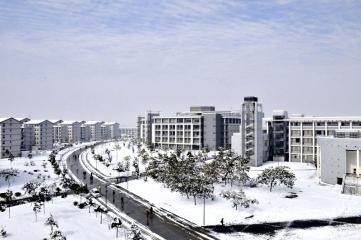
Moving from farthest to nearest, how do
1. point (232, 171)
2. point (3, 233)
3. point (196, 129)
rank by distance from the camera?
point (196, 129) → point (232, 171) → point (3, 233)

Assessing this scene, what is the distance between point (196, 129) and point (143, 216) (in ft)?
310

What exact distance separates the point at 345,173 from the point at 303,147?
1466 inches

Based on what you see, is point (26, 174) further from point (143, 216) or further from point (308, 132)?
point (308, 132)

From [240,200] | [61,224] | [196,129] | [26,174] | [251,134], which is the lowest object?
[61,224]

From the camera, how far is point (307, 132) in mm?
117000

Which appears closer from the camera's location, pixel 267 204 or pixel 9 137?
pixel 267 204

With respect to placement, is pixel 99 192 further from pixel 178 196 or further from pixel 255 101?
pixel 255 101

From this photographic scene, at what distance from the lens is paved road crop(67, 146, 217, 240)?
4941cm

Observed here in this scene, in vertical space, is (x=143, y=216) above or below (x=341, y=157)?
below

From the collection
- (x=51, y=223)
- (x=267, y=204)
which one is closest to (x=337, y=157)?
(x=267, y=204)

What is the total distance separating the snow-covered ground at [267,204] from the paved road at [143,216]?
2908 millimetres

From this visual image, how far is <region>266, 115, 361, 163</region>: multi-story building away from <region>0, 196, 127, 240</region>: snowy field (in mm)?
76608

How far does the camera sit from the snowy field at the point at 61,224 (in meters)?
47.0

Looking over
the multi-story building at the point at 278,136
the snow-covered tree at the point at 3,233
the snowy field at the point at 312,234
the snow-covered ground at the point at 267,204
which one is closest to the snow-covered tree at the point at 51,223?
the snow-covered tree at the point at 3,233
